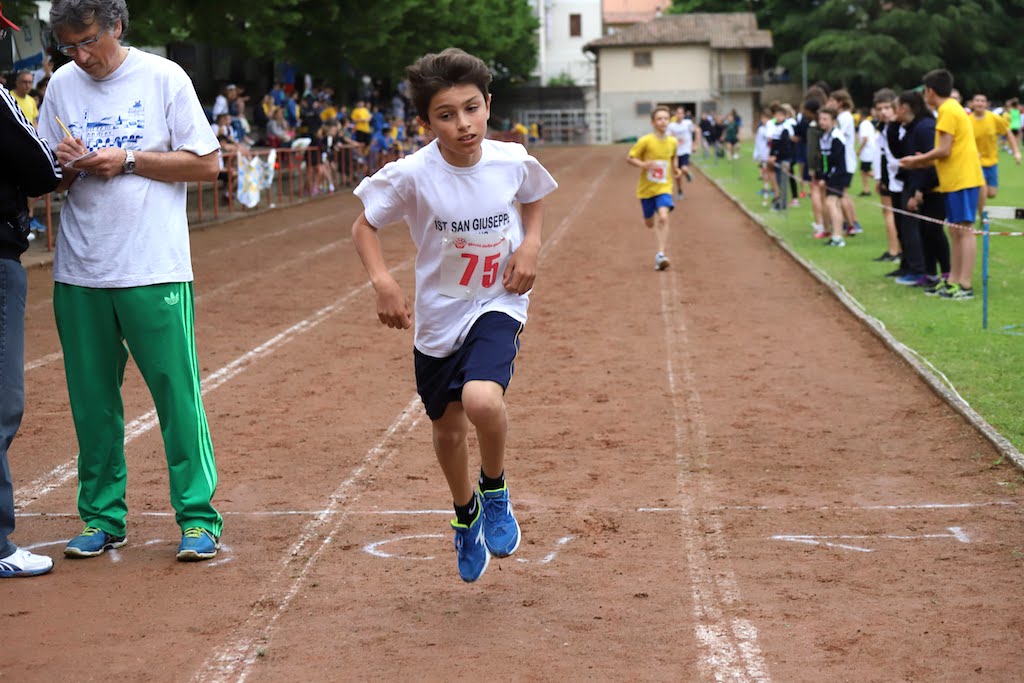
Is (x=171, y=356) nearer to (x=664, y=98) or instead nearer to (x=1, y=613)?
(x=1, y=613)

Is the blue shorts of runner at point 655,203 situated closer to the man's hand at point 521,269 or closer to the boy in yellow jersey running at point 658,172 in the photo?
the boy in yellow jersey running at point 658,172

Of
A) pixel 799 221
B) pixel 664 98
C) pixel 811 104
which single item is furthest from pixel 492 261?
pixel 664 98

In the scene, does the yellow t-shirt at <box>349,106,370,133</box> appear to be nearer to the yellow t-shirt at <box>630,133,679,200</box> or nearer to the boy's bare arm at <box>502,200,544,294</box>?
the yellow t-shirt at <box>630,133,679,200</box>

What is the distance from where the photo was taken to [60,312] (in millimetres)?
6012

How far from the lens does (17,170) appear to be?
5.65 metres

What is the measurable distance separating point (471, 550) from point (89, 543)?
1.75 metres

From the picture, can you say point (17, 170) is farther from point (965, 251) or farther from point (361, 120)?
point (361, 120)

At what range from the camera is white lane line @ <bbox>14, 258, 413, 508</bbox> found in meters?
7.32

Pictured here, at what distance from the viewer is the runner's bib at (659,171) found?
56.5 feet

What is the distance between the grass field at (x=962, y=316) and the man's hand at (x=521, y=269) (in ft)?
12.3

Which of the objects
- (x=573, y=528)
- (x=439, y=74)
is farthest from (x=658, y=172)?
(x=439, y=74)

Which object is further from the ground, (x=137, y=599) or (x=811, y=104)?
(x=811, y=104)

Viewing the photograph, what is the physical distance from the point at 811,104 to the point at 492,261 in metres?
15.6

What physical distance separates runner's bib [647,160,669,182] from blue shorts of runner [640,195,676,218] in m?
0.23
